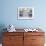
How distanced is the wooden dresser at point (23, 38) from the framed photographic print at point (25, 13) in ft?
2.32

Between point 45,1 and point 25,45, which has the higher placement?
point 45,1

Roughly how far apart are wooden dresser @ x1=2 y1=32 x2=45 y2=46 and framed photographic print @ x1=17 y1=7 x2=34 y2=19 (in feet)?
2.32

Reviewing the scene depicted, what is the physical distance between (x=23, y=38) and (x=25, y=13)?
930 mm

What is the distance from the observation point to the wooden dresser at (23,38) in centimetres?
397

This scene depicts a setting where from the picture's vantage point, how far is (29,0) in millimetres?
4414

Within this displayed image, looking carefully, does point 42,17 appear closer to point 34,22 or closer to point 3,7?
point 34,22

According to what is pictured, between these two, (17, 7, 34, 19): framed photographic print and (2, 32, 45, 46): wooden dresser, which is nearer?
(2, 32, 45, 46): wooden dresser

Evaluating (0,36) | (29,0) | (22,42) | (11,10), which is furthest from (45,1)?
(0,36)

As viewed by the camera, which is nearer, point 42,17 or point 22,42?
point 22,42

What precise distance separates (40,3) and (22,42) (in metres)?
1.49

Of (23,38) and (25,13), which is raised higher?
(25,13)

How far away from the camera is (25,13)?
4.44 m

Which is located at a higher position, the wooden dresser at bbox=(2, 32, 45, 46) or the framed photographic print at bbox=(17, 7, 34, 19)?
the framed photographic print at bbox=(17, 7, 34, 19)

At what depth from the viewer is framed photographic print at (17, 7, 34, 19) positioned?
14.5ft
